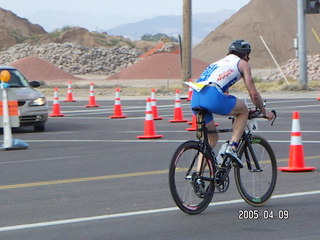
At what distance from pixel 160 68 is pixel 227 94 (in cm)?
4891

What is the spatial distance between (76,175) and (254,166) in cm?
362

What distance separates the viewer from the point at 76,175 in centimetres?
1279

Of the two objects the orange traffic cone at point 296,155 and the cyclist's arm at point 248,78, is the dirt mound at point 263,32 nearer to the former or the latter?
the orange traffic cone at point 296,155

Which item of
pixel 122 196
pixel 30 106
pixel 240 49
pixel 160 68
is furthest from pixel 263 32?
pixel 240 49

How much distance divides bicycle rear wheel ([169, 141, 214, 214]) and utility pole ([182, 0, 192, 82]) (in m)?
31.6

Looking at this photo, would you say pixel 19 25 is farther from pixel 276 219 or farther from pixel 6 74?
pixel 276 219

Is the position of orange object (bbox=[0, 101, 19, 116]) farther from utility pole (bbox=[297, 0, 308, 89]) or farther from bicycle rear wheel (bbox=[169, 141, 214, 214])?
utility pole (bbox=[297, 0, 308, 89])

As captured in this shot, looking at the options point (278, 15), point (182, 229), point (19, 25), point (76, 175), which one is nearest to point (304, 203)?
point (182, 229)

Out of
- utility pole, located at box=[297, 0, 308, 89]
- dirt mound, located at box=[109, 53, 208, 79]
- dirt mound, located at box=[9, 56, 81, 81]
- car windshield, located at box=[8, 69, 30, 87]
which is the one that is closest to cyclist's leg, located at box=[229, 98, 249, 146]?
car windshield, located at box=[8, 69, 30, 87]

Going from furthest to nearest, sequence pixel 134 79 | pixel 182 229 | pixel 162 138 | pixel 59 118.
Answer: pixel 134 79, pixel 59 118, pixel 162 138, pixel 182 229

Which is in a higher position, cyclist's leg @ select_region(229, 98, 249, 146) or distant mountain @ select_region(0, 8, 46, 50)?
distant mountain @ select_region(0, 8, 46, 50)

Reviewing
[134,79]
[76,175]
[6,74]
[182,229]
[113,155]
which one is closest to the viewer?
[182,229]

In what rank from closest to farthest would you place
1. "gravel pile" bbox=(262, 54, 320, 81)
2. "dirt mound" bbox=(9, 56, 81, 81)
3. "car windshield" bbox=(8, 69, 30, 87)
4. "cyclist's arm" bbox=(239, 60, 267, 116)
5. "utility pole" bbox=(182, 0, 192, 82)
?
"cyclist's arm" bbox=(239, 60, 267, 116) → "car windshield" bbox=(8, 69, 30, 87) → "utility pole" bbox=(182, 0, 192, 82) → "gravel pile" bbox=(262, 54, 320, 81) → "dirt mound" bbox=(9, 56, 81, 81)

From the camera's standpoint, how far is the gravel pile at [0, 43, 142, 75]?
243 ft
